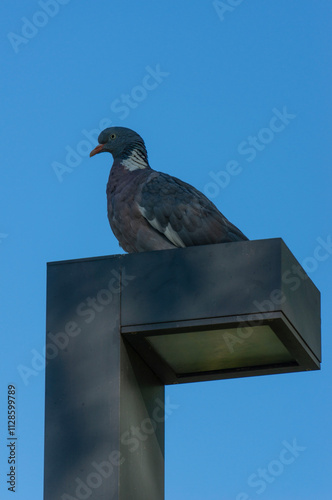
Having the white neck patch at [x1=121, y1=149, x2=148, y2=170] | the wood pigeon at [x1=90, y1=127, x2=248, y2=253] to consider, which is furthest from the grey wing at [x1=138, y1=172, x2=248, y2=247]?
the white neck patch at [x1=121, y1=149, x2=148, y2=170]

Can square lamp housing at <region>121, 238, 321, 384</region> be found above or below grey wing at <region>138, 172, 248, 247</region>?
below

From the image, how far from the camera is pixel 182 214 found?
27.1 ft

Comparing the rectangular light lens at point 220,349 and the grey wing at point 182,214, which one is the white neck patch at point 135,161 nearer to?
the grey wing at point 182,214

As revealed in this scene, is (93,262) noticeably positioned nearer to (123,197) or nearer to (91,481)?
(91,481)

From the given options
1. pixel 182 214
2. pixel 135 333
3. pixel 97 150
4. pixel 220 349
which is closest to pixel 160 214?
pixel 182 214

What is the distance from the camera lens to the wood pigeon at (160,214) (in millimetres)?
8125

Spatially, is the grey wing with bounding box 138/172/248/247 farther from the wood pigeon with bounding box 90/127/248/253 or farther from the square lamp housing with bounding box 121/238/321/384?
the square lamp housing with bounding box 121/238/321/384

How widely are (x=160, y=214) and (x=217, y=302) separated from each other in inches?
112

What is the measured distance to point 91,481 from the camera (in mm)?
5312

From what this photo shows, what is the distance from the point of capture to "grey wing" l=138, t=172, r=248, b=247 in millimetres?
8094

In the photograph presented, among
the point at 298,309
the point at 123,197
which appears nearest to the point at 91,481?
the point at 298,309

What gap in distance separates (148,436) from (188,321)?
778mm

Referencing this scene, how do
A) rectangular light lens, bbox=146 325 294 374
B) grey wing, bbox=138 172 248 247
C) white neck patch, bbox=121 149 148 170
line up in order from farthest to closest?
white neck patch, bbox=121 149 148 170 < grey wing, bbox=138 172 248 247 < rectangular light lens, bbox=146 325 294 374

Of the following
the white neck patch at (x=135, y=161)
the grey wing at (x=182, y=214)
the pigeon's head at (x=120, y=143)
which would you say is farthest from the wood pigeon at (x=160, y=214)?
the pigeon's head at (x=120, y=143)
